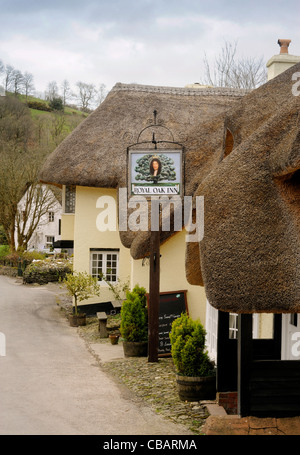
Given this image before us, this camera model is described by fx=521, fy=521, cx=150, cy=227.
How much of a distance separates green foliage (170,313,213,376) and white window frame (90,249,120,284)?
11041mm

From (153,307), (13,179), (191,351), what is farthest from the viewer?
(13,179)

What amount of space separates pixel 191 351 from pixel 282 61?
28.2ft

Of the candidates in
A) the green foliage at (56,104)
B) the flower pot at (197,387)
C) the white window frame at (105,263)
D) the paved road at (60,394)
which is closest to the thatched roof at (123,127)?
the white window frame at (105,263)

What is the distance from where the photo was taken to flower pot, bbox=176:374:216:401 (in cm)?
885

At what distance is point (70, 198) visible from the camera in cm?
2111

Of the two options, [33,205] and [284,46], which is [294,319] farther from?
[33,205]

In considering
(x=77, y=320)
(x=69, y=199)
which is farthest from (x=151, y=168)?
(x=69, y=199)

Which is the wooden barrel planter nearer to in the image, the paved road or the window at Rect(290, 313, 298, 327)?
the paved road

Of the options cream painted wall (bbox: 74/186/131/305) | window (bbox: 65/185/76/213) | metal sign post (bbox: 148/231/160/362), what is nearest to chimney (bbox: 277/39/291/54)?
metal sign post (bbox: 148/231/160/362)

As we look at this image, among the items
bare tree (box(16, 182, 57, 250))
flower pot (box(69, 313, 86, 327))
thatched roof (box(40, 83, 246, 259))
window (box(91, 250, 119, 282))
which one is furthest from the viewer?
bare tree (box(16, 182, 57, 250))

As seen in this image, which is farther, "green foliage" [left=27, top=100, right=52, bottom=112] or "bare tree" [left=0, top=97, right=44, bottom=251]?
"green foliage" [left=27, top=100, right=52, bottom=112]

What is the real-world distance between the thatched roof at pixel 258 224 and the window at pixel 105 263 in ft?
45.2

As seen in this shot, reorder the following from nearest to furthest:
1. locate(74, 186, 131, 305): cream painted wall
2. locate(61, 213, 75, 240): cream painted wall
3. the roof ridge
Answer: locate(74, 186, 131, 305): cream painted wall
the roof ridge
locate(61, 213, 75, 240): cream painted wall

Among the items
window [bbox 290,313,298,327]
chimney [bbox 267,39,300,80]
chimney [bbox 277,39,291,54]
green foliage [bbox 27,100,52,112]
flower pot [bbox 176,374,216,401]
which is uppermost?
green foliage [bbox 27,100,52,112]
